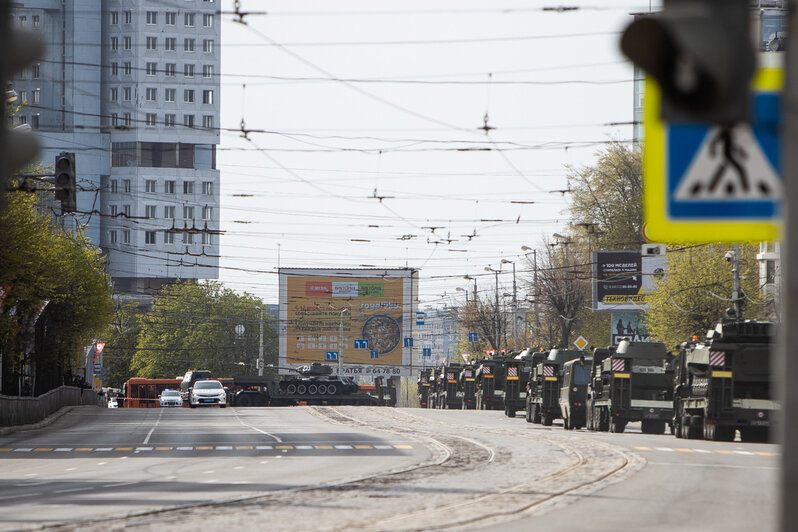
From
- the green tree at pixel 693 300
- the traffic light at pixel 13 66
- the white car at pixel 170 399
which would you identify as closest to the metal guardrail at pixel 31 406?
the white car at pixel 170 399

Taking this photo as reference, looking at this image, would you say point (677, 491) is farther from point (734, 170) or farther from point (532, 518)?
point (734, 170)

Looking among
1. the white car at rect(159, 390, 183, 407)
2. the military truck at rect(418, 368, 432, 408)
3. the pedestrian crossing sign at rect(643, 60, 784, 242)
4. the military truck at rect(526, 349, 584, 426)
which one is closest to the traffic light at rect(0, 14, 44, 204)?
the pedestrian crossing sign at rect(643, 60, 784, 242)

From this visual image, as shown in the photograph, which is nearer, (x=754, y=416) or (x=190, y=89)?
(x=754, y=416)

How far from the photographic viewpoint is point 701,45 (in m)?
3.97

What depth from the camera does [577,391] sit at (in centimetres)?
3853

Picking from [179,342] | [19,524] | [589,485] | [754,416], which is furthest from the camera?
[179,342]

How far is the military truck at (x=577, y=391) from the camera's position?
38.3 m

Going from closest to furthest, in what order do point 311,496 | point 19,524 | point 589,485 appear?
point 19,524 < point 311,496 < point 589,485

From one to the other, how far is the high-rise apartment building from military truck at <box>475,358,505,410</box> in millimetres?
66929

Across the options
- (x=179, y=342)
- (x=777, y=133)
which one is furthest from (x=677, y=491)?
(x=179, y=342)

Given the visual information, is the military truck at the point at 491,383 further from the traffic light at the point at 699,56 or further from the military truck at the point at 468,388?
the traffic light at the point at 699,56

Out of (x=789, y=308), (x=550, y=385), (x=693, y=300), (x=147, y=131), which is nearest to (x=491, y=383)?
(x=693, y=300)

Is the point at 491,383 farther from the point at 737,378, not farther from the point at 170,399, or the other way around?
the point at 737,378

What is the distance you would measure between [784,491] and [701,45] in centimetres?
208
